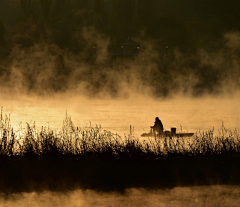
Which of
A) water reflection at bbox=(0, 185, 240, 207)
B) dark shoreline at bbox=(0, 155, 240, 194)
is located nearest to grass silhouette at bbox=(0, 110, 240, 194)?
dark shoreline at bbox=(0, 155, 240, 194)

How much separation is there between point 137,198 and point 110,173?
139cm

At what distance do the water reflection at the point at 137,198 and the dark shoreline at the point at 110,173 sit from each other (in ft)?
1.18

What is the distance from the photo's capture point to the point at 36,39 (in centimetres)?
8550

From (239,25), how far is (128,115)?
5099 cm

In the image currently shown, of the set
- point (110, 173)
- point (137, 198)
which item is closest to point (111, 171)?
point (110, 173)

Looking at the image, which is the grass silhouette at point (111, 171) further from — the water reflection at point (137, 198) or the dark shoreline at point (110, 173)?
the water reflection at point (137, 198)

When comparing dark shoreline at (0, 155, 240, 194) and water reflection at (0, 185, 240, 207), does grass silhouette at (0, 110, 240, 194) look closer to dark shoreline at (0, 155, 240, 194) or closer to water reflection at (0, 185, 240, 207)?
dark shoreline at (0, 155, 240, 194)

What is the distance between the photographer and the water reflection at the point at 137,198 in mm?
7414

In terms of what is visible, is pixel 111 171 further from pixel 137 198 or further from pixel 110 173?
pixel 137 198

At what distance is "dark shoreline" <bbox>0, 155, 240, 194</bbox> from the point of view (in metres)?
8.70

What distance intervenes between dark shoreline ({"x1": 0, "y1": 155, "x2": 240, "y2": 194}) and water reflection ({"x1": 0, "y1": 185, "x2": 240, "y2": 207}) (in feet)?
1.18

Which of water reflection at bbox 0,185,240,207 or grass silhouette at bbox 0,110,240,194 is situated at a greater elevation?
grass silhouette at bbox 0,110,240,194

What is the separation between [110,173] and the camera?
9.10 meters

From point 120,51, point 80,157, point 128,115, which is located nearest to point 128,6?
point 120,51
